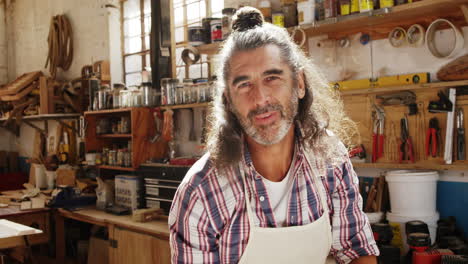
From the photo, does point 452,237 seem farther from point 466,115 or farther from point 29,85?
point 29,85

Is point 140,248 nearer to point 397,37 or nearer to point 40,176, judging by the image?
point 397,37

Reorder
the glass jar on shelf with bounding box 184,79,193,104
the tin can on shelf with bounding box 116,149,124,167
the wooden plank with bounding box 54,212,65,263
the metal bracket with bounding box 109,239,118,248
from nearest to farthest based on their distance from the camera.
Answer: the metal bracket with bounding box 109,239,118,248 → the glass jar on shelf with bounding box 184,79,193,104 → the tin can on shelf with bounding box 116,149,124,167 → the wooden plank with bounding box 54,212,65,263

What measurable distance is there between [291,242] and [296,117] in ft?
1.47

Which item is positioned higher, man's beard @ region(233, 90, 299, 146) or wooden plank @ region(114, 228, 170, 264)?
man's beard @ region(233, 90, 299, 146)

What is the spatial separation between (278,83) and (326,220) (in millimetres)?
496

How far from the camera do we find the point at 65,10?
5957mm

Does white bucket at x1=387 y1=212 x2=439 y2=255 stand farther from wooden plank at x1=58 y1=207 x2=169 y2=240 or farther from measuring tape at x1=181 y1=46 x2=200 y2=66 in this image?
measuring tape at x1=181 y1=46 x2=200 y2=66

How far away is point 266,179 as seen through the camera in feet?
5.14

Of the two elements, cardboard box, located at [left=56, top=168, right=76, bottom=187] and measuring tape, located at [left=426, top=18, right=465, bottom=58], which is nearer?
measuring tape, located at [left=426, top=18, right=465, bottom=58]

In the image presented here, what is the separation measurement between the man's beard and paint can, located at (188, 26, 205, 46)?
2.12 meters

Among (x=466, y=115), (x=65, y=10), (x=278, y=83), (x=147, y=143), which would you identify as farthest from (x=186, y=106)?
(x=65, y=10)

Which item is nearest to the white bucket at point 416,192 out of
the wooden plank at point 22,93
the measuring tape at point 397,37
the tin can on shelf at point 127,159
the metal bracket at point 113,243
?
the measuring tape at point 397,37

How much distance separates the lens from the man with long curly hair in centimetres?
147

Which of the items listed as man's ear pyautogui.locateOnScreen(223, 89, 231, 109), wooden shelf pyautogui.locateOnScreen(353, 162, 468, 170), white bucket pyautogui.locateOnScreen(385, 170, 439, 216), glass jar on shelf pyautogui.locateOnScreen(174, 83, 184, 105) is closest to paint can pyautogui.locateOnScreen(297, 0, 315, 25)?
wooden shelf pyautogui.locateOnScreen(353, 162, 468, 170)
